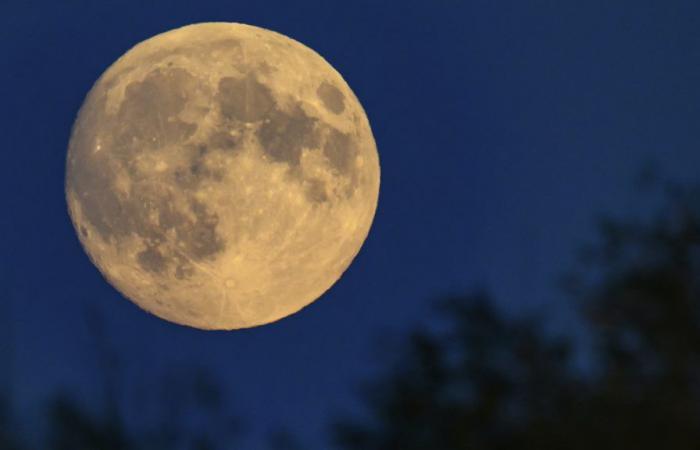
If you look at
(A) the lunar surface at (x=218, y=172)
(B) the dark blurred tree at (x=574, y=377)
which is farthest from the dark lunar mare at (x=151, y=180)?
(B) the dark blurred tree at (x=574, y=377)

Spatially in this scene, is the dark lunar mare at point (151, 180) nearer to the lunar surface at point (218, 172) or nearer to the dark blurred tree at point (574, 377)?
the lunar surface at point (218, 172)

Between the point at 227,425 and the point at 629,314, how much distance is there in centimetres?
772

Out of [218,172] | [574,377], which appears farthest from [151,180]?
[574,377]

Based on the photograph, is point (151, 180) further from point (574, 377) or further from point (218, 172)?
point (574, 377)

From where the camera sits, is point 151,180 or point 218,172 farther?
point 151,180

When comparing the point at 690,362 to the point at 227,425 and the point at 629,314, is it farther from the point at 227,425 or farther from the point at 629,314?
the point at 227,425

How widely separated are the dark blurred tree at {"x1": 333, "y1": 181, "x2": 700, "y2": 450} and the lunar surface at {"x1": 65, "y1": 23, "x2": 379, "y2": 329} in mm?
3865

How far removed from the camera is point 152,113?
11.9 m

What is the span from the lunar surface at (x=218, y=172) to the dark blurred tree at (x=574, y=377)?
3.87 metres

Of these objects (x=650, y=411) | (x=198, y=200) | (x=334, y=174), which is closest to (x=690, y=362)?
(x=650, y=411)

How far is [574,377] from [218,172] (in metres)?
6.76

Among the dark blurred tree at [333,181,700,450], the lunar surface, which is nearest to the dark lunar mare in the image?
the lunar surface

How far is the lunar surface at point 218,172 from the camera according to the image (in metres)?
11.9

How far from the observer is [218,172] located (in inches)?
465
